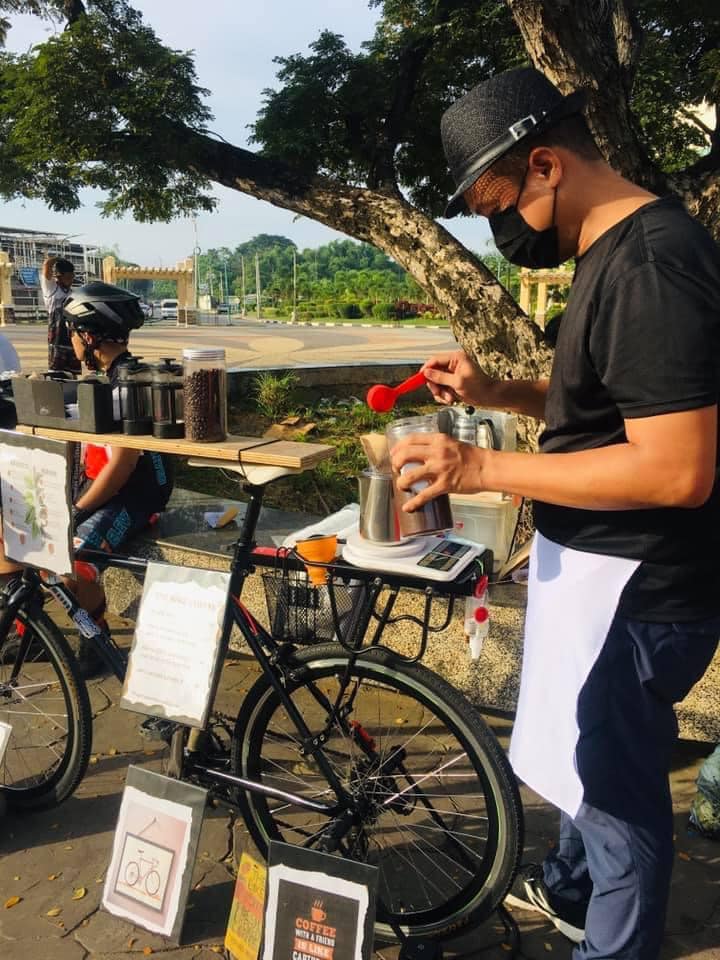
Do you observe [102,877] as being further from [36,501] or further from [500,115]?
[500,115]

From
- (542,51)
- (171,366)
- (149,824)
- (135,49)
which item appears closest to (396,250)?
(542,51)

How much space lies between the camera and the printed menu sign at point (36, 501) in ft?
7.64

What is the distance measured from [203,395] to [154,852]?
1.31 meters

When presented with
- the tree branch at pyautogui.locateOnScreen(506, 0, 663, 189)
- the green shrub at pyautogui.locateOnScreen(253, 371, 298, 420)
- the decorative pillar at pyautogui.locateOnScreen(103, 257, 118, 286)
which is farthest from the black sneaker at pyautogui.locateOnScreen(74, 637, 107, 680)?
the decorative pillar at pyautogui.locateOnScreen(103, 257, 118, 286)

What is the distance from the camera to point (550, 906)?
7.18 feet

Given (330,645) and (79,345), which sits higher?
(79,345)

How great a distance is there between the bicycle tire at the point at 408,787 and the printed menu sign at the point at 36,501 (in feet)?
2.63

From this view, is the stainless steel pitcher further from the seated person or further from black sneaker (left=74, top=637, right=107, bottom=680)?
black sneaker (left=74, top=637, right=107, bottom=680)

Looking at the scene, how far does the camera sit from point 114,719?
3.31m

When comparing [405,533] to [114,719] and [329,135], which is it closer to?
[114,719]

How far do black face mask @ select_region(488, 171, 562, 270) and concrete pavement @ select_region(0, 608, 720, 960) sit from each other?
74.7 inches

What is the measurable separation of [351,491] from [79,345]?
2.48 meters

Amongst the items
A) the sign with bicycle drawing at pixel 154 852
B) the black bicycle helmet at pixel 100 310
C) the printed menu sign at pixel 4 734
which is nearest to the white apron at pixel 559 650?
the sign with bicycle drawing at pixel 154 852

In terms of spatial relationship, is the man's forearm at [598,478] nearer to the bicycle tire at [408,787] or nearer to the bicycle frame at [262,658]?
the bicycle frame at [262,658]
